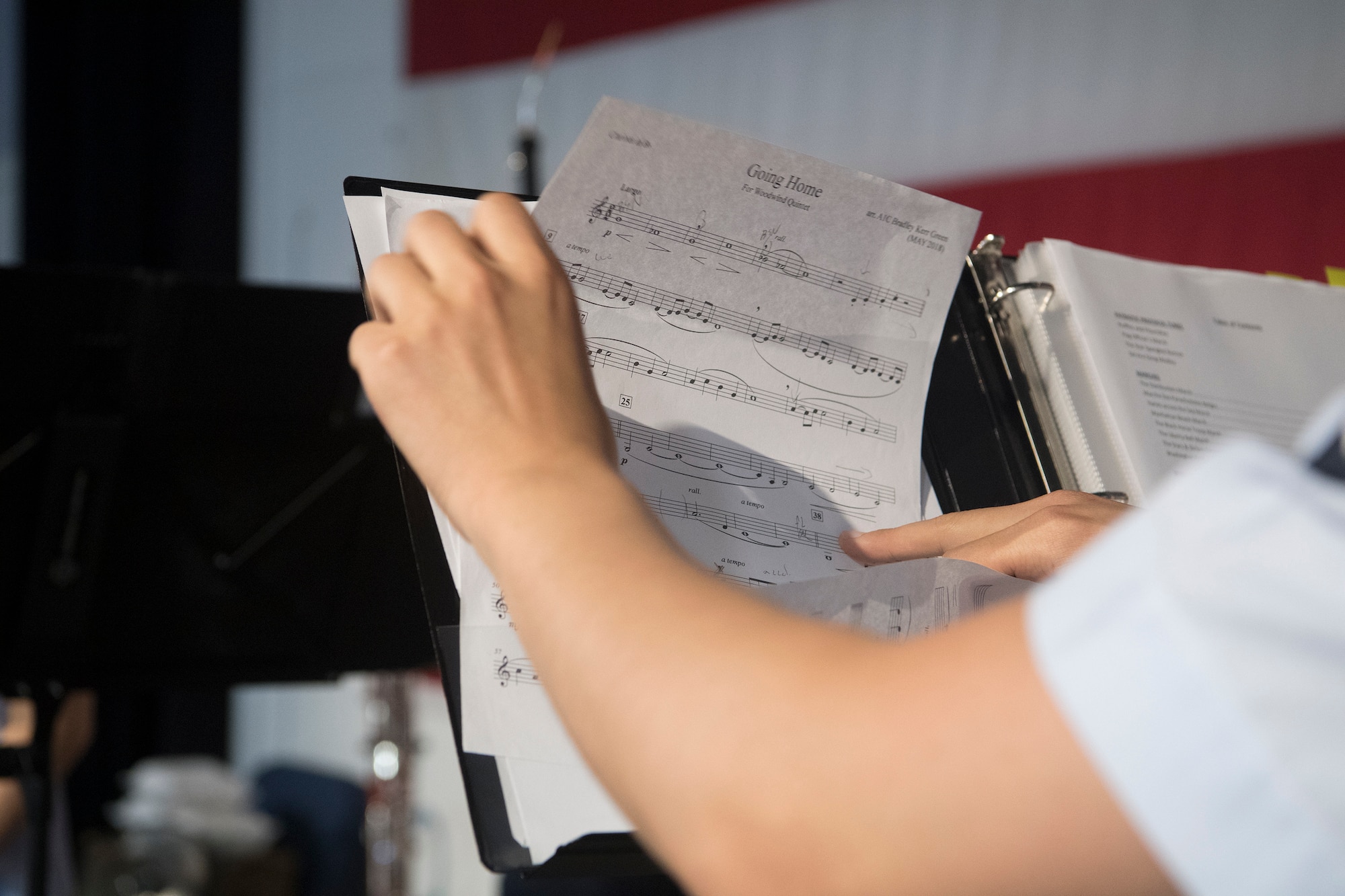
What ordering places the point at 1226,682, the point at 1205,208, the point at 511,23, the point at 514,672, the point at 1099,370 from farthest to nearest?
the point at 511,23 → the point at 1205,208 → the point at 1099,370 → the point at 514,672 → the point at 1226,682

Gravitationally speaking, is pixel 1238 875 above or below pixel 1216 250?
below

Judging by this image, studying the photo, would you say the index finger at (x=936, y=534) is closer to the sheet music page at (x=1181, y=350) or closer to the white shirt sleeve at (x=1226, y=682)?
the sheet music page at (x=1181, y=350)

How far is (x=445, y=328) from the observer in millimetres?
337

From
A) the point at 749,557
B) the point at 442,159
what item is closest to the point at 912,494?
the point at 749,557

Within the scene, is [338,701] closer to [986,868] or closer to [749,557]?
[749,557]

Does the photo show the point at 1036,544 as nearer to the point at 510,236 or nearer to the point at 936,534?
the point at 936,534

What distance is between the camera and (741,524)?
0.54 m

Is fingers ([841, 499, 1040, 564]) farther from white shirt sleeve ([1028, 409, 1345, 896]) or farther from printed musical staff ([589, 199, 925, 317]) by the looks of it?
white shirt sleeve ([1028, 409, 1345, 896])

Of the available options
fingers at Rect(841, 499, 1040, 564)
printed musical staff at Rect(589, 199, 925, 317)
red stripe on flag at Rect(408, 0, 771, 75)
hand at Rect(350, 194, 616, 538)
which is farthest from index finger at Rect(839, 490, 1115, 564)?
red stripe on flag at Rect(408, 0, 771, 75)

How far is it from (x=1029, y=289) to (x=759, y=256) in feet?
0.81

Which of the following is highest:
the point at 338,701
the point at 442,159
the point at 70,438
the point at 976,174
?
the point at 442,159

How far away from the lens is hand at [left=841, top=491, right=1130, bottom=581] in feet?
1.67

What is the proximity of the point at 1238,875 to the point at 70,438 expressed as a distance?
4.11ft

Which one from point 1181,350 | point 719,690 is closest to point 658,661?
point 719,690
